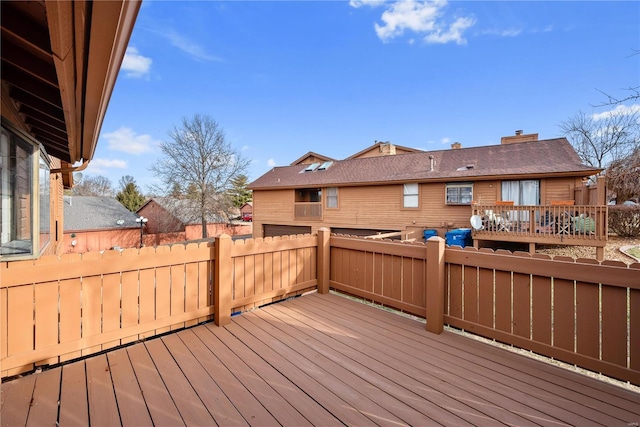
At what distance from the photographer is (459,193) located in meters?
12.6

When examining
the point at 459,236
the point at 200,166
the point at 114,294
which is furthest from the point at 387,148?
the point at 114,294

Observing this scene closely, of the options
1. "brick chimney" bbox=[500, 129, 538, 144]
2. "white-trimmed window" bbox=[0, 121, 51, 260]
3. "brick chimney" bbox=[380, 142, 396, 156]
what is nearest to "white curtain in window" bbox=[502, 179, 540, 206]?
"brick chimney" bbox=[500, 129, 538, 144]

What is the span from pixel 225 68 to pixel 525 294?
70.5 ft

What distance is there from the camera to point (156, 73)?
767 inches

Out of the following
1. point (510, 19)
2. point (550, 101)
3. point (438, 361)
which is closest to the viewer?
point (438, 361)

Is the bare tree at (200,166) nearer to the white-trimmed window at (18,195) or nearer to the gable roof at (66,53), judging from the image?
the gable roof at (66,53)

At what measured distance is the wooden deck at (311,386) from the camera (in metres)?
1.96

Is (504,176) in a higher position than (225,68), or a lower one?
lower

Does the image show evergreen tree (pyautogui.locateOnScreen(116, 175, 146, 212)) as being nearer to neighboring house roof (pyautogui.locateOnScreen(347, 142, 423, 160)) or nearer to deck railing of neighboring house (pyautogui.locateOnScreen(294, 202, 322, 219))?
deck railing of neighboring house (pyautogui.locateOnScreen(294, 202, 322, 219))

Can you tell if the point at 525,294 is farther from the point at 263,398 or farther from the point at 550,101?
the point at 550,101

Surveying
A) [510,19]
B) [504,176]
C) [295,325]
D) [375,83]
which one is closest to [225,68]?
[375,83]

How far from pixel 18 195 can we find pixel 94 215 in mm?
24975

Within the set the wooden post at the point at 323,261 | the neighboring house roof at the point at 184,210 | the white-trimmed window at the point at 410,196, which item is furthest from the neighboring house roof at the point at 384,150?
the wooden post at the point at 323,261

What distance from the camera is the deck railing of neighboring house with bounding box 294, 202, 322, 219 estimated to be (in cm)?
1684
